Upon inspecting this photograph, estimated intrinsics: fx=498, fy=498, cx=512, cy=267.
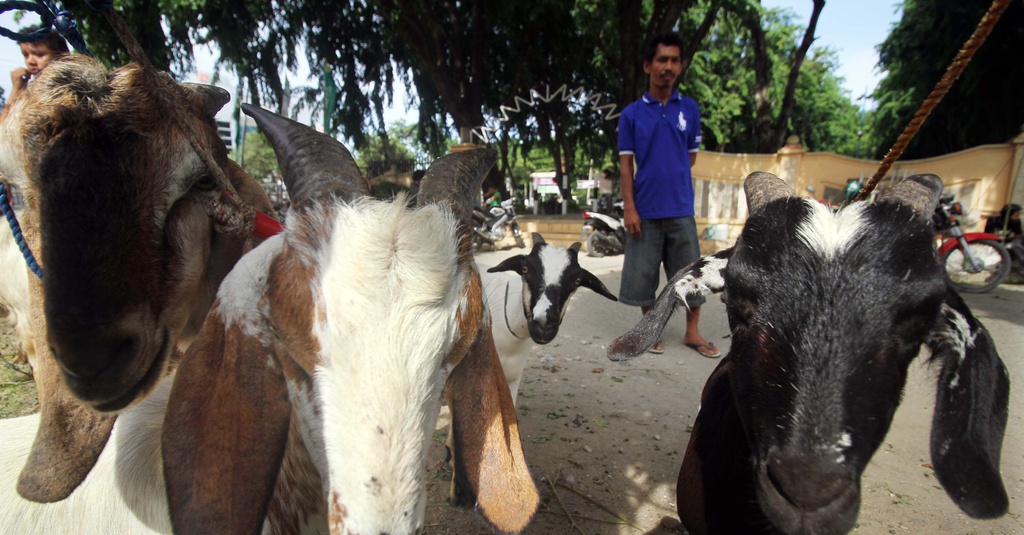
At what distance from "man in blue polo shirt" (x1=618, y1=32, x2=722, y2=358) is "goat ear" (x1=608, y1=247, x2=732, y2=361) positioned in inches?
78.4

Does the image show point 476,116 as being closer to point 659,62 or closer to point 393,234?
point 659,62

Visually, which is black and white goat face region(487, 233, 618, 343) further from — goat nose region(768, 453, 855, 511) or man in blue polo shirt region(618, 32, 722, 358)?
goat nose region(768, 453, 855, 511)

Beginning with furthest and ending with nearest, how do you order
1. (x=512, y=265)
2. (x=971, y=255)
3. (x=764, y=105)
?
1. (x=764, y=105)
2. (x=971, y=255)
3. (x=512, y=265)

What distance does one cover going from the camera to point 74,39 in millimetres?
1420

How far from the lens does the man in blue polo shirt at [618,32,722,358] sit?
397 centimetres

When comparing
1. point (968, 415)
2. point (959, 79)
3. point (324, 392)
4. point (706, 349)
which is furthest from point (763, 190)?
point (959, 79)

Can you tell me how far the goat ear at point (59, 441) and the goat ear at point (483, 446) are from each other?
0.97 metres

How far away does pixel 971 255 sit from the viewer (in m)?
7.36

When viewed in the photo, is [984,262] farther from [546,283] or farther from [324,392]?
[324,392]

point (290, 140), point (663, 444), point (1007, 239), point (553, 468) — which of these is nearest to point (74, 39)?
point (290, 140)

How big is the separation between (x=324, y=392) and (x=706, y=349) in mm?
4334

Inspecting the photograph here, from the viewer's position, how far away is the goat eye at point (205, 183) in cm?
149

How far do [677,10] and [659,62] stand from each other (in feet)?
27.9

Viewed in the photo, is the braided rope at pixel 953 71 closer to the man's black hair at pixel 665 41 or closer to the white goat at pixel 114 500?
the man's black hair at pixel 665 41
